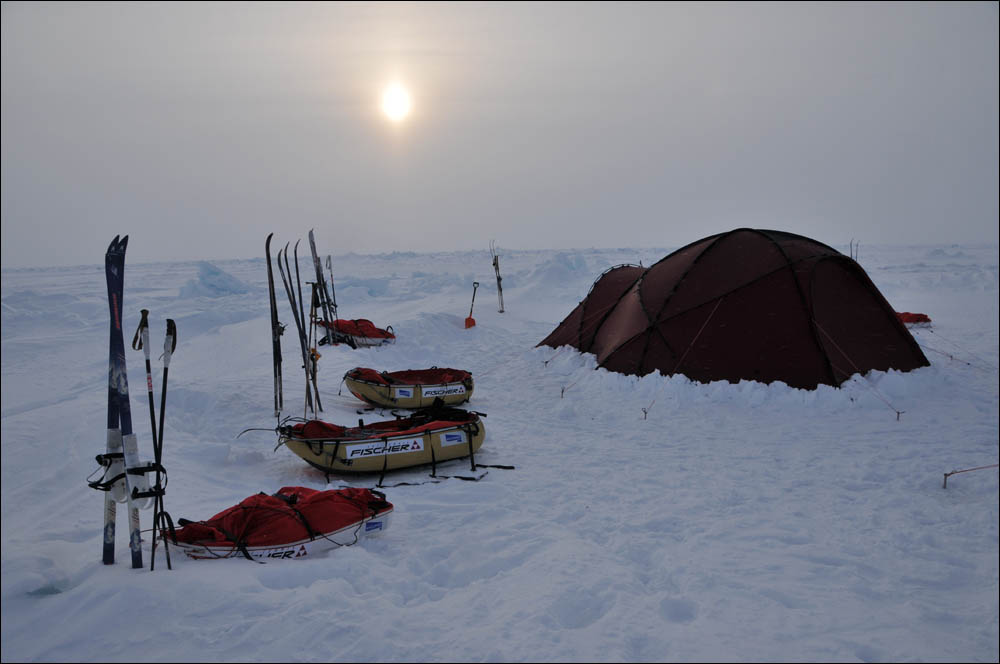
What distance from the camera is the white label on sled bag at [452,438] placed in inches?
284

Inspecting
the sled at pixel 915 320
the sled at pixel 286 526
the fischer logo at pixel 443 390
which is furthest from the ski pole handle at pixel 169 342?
the sled at pixel 915 320

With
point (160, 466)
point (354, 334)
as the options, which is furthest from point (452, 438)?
point (354, 334)

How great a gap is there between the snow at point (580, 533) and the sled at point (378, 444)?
0.83 feet

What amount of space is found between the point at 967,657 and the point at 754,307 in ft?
22.9

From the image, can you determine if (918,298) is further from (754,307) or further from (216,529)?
(216,529)

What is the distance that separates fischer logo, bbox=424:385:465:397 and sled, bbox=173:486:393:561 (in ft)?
16.7

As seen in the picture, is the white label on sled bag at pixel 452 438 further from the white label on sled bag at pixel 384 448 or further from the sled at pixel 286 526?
the sled at pixel 286 526

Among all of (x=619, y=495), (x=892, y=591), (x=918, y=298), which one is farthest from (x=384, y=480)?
(x=918, y=298)

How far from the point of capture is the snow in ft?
11.3

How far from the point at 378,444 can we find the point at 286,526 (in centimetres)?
224

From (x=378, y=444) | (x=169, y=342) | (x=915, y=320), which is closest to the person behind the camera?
(x=169, y=342)

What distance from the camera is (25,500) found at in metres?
5.51

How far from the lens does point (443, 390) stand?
10391mm

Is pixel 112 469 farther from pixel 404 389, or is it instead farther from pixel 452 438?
pixel 404 389
